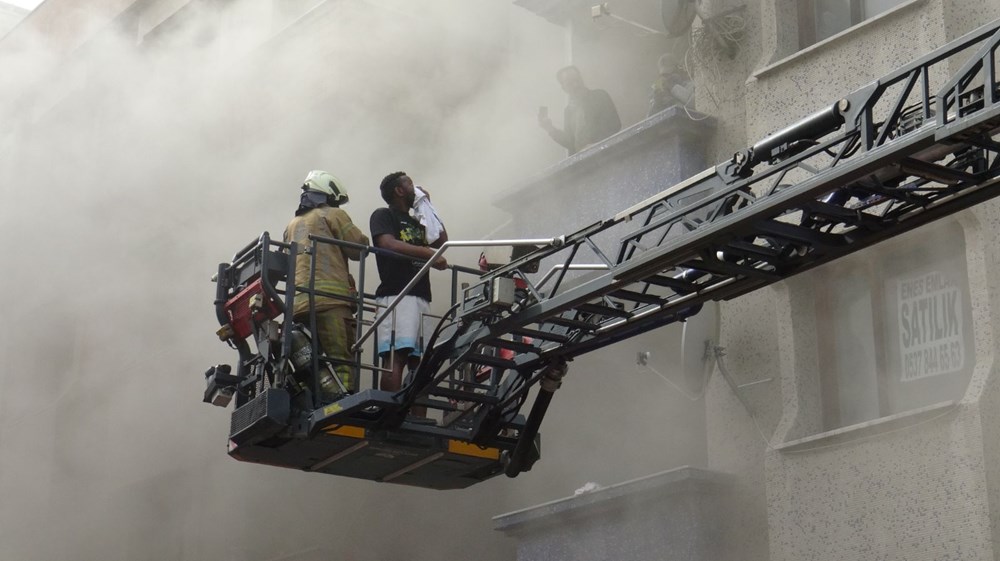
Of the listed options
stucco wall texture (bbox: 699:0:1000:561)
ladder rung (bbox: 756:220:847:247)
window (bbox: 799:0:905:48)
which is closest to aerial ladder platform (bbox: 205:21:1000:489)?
ladder rung (bbox: 756:220:847:247)

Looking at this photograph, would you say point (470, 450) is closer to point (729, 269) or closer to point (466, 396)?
point (466, 396)

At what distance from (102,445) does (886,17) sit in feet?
34.4

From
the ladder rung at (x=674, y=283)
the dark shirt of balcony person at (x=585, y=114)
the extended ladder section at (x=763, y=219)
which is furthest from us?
the dark shirt of balcony person at (x=585, y=114)

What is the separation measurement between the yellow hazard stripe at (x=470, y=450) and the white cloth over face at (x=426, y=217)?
118 cm

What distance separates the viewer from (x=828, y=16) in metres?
10.9

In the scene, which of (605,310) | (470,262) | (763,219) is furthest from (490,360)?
(470,262)

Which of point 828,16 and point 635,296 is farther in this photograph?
point 828,16

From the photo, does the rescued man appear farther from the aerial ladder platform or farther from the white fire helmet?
the white fire helmet

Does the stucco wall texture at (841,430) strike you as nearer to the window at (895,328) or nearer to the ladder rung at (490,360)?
the window at (895,328)

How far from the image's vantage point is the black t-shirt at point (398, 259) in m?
9.48

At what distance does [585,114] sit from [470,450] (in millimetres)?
3613

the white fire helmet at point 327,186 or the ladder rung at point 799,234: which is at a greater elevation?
the white fire helmet at point 327,186

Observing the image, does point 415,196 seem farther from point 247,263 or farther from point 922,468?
point 922,468

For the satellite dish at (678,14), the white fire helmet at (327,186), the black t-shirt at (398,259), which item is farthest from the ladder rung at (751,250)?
the satellite dish at (678,14)
